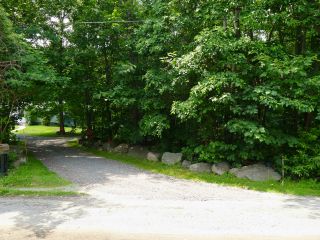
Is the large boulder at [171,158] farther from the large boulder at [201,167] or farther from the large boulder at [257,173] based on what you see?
the large boulder at [257,173]

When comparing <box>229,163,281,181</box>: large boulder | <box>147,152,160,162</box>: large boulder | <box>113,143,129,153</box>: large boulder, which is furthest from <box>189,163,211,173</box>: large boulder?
<box>113,143,129,153</box>: large boulder

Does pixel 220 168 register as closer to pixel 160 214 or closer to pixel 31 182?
pixel 160 214

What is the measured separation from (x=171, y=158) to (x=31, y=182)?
18.6 feet

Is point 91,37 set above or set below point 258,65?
above

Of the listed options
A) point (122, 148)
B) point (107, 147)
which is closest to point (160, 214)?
point (122, 148)

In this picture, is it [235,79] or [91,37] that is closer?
[235,79]

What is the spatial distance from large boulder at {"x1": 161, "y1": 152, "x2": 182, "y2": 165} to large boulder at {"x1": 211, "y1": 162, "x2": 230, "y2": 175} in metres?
2.16

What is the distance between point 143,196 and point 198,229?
9.50 ft

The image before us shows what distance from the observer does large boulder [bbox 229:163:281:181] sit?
11578mm

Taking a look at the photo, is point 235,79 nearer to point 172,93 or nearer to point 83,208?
point 172,93

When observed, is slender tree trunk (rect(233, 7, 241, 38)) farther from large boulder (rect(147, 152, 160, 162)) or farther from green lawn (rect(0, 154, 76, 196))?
green lawn (rect(0, 154, 76, 196))

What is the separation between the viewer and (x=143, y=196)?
9820 millimetres

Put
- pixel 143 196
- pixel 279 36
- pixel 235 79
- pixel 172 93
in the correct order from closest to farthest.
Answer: pixel 143 196
pixel 235 79
pixel 279 36
pixel 172 93

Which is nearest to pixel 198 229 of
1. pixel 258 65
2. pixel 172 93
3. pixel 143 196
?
pixel 143 196
